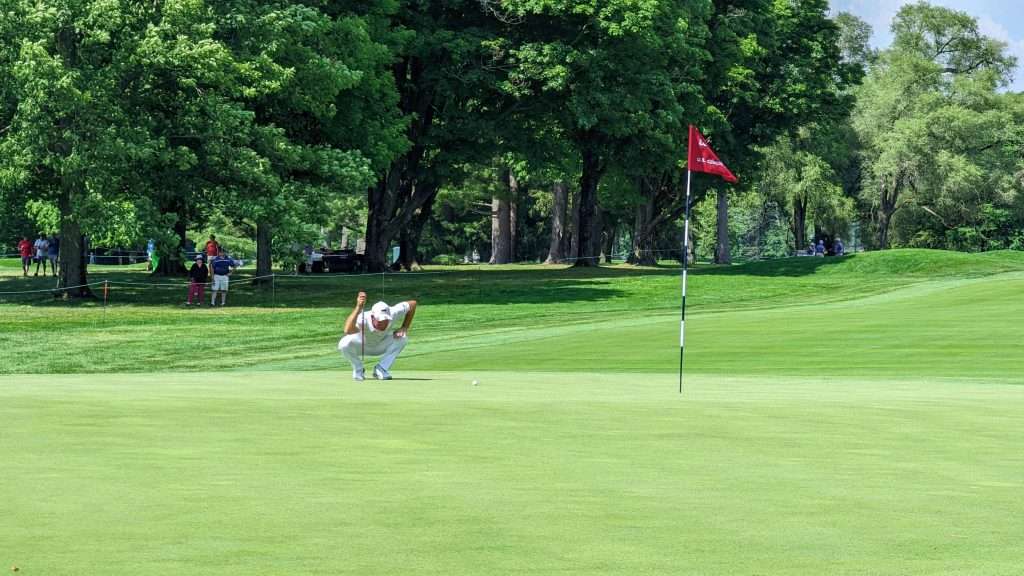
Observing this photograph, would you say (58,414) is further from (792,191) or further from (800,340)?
(792,191)

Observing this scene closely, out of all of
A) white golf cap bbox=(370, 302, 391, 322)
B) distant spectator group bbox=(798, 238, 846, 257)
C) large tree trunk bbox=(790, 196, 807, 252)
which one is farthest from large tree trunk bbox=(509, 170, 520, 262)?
white golf cap bbox=(370, 302, 391, 322)

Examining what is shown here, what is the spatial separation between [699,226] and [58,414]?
4942 inches

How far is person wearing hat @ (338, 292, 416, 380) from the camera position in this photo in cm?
2361

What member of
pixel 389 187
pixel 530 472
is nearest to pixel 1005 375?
pixel 530 472

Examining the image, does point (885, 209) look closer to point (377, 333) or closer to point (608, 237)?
point (608, 237)

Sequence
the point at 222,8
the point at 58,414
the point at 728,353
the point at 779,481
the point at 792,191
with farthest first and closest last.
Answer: the point at 792,191 → the point at 222,8 → the point at 728,353 → the point at 58,414 → the point at 779,481

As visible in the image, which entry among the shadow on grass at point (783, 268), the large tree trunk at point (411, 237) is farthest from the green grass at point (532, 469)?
the large tree trunk at point (411, 237)

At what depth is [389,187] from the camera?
7044 cm

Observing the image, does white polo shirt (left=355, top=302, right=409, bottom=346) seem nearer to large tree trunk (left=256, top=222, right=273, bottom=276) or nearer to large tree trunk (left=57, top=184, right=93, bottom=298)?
large tree trunk (left=57, top=184, right=93, bottom=298)

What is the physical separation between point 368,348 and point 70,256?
33.1m

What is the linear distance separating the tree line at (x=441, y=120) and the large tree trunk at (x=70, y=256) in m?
0.12

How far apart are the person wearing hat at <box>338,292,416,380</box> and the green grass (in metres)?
0.55

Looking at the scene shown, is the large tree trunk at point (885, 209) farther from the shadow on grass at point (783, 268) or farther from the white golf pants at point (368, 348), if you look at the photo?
the white golf pants at point (368, 348)

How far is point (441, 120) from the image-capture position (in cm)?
7119
